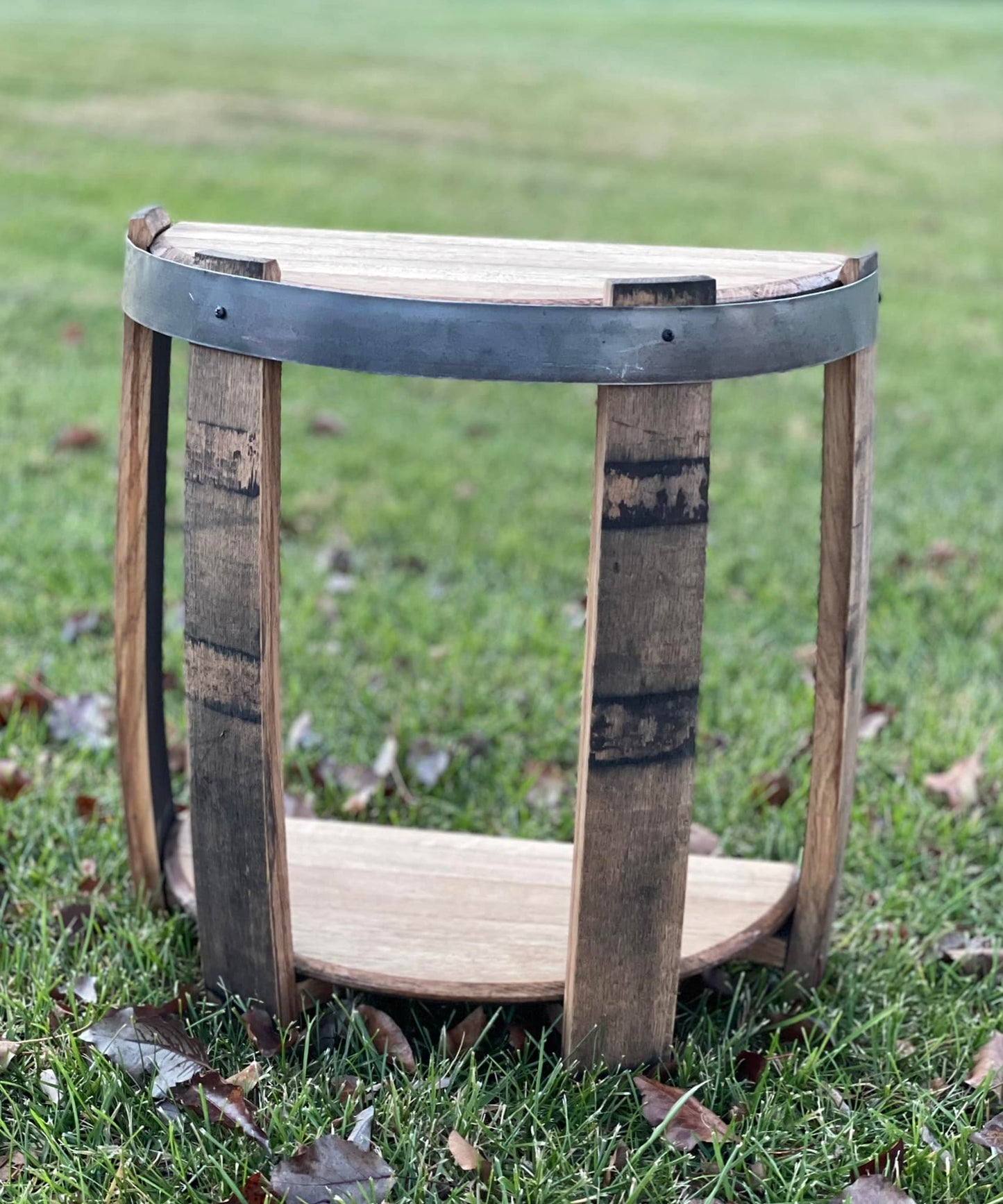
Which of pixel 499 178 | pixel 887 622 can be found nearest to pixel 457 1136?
pixel 887 622

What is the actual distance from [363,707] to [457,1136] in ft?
→ 4.10

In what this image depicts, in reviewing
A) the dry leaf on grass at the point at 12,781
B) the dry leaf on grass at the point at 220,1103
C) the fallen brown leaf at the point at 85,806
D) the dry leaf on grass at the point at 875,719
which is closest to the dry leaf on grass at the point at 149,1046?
the dry leaf on grass at the point at 220,1103

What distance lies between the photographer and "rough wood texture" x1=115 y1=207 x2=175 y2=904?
1658mm

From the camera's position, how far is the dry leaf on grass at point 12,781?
229 centimetres

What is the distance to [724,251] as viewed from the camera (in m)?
1.68

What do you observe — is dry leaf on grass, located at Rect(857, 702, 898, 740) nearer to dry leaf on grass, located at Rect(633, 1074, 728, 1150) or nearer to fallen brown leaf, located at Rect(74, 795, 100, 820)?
dry leaf on grass, located at Rect(633, 1074, 728, 1150)

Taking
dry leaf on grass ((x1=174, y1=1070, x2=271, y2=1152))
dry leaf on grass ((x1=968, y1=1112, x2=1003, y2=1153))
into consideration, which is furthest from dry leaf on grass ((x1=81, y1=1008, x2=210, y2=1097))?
dry leaf on grass ((x1=968, y1=1112, x2=1003, y2=1153))

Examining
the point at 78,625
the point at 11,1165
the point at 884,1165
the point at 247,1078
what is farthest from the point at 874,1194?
the point at 78,625

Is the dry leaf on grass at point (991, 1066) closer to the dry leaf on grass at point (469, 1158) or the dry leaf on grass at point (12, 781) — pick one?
the dry leaf on grass at point (469, 1158)

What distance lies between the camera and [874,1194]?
1521mm

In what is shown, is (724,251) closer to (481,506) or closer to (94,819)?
(94,819)

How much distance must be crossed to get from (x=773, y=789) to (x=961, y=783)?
1.12 feet

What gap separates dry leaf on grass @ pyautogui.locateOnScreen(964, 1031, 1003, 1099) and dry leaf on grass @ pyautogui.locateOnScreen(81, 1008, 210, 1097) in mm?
996

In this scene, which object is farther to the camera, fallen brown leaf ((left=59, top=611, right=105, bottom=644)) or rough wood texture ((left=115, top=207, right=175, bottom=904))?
fallen brown leaf ((left=59, top=611, right=105, bottom=644))
